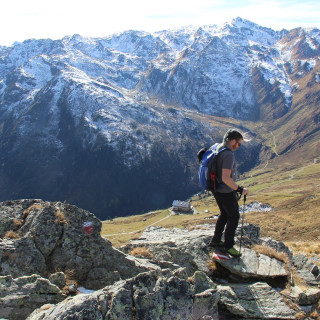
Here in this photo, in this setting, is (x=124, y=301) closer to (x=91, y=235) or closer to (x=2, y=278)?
(x=2, y=278)

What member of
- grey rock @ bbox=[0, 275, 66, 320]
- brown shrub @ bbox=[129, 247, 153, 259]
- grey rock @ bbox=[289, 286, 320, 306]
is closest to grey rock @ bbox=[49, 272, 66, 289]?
grey rock @ bbox=[0, 275, 66, 320]

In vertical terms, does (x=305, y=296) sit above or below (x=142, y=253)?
below

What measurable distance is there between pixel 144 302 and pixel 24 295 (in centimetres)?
450

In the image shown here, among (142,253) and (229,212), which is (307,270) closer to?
(229,212)

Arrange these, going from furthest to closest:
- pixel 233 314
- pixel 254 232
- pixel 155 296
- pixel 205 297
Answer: pixel 254 232, pixel 233 314, pixel 205 297, pixel 155 296

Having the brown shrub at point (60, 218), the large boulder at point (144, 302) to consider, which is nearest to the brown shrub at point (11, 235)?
the brown shrub at point (60, 218)

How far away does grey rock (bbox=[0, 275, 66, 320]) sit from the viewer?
11352 millimetres

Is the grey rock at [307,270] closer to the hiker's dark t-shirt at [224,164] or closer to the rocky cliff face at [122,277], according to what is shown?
the rocky cliff face at [122,277]

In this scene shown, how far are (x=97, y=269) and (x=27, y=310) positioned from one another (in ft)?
13.0

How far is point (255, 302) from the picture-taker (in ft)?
43.9

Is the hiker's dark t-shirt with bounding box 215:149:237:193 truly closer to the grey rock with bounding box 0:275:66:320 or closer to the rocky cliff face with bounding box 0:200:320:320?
the rocky cliff face with bounding box 0:200:320:320

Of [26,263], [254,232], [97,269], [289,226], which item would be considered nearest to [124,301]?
[97,269]

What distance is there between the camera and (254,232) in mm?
24359

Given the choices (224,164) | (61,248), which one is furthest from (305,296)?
(61,248)
